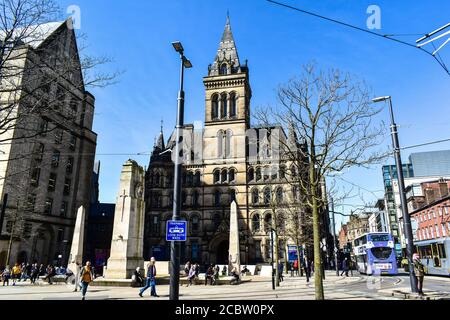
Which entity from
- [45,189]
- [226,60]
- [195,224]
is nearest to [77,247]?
[45,189]

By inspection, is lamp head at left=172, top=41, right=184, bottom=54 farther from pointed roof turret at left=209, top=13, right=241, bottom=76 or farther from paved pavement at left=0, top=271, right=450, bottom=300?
pointed roof turret at left=209, top=13, right=241, bottom=76

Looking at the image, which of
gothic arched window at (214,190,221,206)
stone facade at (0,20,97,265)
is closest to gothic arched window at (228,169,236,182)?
gothic arched window at (214,190,221,206)

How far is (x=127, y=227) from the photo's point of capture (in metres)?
19.2

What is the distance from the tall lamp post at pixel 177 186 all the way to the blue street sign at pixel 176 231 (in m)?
0.21

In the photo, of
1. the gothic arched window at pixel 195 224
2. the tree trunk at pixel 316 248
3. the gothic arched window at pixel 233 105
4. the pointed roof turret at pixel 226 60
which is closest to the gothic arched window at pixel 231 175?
the gothic arched window at pixel 195 224

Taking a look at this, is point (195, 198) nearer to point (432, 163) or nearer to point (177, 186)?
point (177, 186)

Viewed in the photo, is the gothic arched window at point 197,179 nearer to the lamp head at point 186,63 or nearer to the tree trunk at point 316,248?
the tree trunk at point 316,248

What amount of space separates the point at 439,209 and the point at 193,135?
39.6m

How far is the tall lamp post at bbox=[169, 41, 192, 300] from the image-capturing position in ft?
27.7

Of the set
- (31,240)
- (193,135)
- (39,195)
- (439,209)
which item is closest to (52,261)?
(31,240)

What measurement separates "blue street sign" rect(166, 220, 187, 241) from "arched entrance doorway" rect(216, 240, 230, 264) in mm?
40760

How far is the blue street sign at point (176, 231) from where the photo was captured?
8.81m
